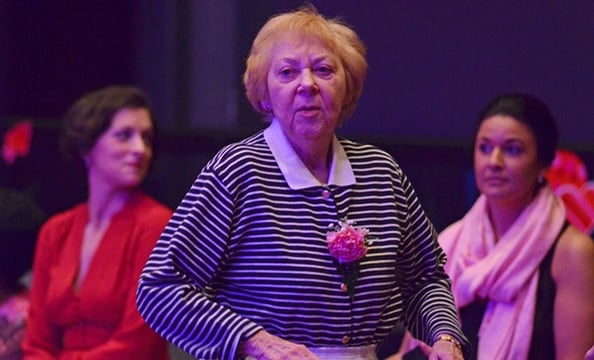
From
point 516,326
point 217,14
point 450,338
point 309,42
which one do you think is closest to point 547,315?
point 516,326

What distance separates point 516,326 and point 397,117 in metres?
1.23

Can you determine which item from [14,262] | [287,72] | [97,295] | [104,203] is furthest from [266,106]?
[14,262]

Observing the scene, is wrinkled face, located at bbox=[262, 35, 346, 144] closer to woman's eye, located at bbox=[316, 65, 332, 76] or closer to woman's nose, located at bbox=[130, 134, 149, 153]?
woman's eye, located at bbox=[316, 65, 332, 76]

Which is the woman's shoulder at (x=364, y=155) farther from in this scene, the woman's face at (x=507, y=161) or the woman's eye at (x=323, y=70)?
the woman's face at (x=507, y=161)

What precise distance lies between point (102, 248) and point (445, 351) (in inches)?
62.8

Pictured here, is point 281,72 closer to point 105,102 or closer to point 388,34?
point 105,102

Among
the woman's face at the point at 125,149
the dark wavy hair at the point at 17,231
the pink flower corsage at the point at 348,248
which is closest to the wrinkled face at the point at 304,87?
the pink flower corsage at the point at 348,248

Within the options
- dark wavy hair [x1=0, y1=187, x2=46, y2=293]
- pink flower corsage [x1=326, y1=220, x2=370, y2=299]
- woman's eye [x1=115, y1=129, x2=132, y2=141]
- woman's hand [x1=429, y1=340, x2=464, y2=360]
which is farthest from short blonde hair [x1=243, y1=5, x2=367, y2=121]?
dark wavy hair [x1=0, y1=187, x2=46, y2=293]

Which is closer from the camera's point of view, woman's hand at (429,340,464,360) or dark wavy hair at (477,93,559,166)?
woman's hand at (429,340,464,360)

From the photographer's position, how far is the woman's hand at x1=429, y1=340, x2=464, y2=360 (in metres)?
2.34

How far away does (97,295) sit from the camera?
3582 mm

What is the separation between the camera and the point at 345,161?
96.8 inches

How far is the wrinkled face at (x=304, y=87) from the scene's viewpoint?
93.5 inches

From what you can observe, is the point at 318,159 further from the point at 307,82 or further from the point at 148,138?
the point at 148,138
